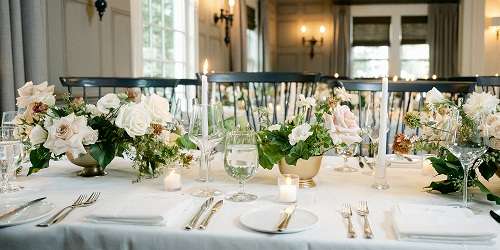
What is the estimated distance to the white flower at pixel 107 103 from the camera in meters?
1.25

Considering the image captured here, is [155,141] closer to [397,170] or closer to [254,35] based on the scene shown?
[397,170]

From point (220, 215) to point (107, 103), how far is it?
49 cm

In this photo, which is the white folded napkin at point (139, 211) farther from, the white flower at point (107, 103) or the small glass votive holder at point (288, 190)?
the white flower at point (107, 103)

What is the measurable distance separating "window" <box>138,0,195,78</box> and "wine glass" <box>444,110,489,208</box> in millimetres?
3435

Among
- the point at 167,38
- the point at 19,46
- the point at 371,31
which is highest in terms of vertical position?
the point at 371,31

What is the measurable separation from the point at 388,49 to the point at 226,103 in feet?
20.1

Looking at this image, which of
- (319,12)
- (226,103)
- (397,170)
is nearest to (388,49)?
(319,12)

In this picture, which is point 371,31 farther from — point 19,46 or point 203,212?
point 203,212

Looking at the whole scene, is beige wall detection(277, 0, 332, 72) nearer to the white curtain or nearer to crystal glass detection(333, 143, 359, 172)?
the white curtain

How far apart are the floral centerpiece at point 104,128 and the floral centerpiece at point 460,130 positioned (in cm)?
62

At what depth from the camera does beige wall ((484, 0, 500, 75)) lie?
717 cm

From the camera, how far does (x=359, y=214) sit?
97 centimetres

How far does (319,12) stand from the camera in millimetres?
9430

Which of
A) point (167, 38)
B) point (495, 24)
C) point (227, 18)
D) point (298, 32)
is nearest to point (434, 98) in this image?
point (167, 38)
